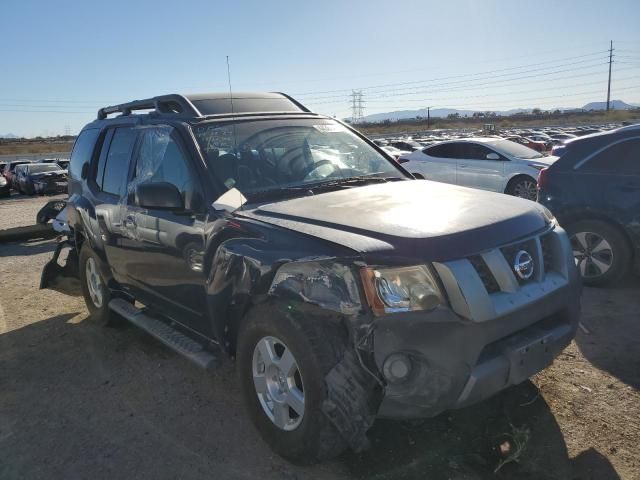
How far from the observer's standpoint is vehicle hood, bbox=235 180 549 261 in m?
2.52

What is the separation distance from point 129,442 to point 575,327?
2.80m

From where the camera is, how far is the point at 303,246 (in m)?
2.70

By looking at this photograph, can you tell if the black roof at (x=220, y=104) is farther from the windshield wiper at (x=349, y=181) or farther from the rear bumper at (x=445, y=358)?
the rear bumper at (x=445, y=358)

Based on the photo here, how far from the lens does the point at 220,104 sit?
4227 millimetres

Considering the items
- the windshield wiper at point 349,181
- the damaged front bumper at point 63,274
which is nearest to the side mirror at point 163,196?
the windshield wiper at point 349,181

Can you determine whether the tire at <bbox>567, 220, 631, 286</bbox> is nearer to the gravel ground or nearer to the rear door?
the rear door

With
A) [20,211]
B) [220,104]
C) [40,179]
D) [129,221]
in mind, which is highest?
[220,104]

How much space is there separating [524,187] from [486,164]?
3.41ft

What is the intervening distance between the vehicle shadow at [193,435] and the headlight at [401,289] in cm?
97

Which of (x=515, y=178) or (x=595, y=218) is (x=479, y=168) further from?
(x=595, y=218)

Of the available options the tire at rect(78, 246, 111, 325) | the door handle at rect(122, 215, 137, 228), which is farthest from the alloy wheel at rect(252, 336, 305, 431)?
the tire at rect(78, 246, 111, 325)

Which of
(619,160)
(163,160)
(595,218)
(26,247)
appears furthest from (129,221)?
(26,247)

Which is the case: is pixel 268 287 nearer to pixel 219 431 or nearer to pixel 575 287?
pixel 219 431

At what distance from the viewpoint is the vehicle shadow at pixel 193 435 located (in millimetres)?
2850
